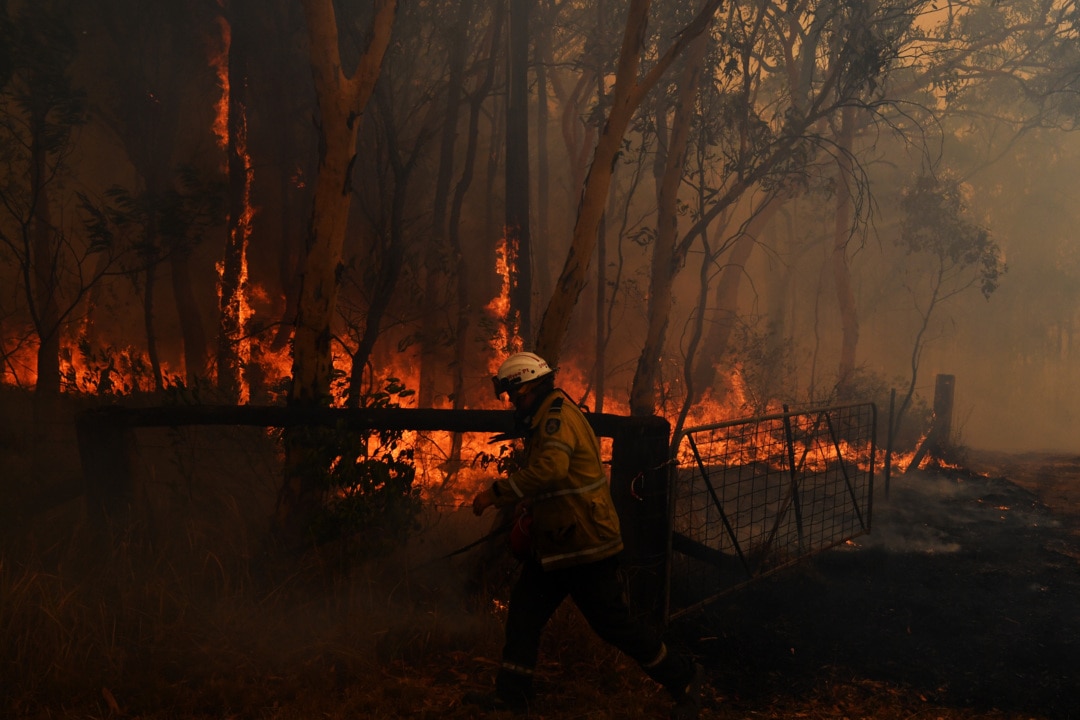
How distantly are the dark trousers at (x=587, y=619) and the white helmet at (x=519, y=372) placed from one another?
96 cm

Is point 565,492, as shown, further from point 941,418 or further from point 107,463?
point 941,418

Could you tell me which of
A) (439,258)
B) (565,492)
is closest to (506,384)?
(565,492)

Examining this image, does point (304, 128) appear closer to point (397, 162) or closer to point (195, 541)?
point (397, 162)

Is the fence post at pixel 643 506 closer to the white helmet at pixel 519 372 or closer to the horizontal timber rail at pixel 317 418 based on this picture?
the horizontal timber rail at pixel 317 418

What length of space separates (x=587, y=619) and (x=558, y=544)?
0.45 meters

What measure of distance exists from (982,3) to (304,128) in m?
22.6

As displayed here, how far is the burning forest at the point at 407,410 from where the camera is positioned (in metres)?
5.41

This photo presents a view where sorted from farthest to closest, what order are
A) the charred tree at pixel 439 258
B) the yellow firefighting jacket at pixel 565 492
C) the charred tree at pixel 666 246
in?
the charred tree at pixel 439 258 < the charred tree at pixel 666 246 < the yellow firefighting jacket at pixel 565 492

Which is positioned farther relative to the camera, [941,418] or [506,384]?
[941,418]

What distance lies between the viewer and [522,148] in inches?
510

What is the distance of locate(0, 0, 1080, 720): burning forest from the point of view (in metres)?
5.41

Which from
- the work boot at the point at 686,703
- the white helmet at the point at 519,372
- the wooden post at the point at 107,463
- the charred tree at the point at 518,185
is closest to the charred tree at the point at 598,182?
the white helmet at the point at 519,372

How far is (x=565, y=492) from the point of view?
185 inches

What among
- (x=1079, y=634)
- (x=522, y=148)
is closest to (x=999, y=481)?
(x=1079, y=634)
